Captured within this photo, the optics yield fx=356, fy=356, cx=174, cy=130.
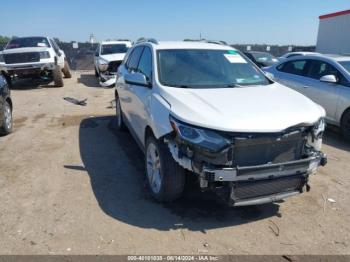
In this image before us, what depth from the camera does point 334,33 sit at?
81.5ft

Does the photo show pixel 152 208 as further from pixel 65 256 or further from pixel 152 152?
pixel 65 256

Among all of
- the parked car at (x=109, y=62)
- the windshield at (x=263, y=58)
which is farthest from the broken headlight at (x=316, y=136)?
the windshield at (x=263, y=58)

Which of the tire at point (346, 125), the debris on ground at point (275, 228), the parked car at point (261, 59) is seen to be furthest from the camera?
the parked car at point (261, 59)

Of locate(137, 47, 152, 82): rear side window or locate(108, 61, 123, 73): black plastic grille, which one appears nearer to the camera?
locate(137, 47, 152, 82): rear side window

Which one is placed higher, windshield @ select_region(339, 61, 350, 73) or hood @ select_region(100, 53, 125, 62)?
windshield @ select_region(339, 61, 350, 73)

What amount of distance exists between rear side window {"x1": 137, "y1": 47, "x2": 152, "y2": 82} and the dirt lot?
1390 millimetres

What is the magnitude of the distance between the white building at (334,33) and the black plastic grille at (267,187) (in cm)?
2220

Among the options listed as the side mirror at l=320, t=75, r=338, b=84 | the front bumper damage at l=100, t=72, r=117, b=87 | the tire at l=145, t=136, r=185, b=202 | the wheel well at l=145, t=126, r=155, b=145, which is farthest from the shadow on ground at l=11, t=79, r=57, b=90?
the tire at l=145, t=136, r=185, b=202

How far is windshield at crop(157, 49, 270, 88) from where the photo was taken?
4570 millimetres

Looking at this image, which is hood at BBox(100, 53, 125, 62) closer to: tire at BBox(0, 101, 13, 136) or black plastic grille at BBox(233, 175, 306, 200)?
tire at BBox(0, 101, 13, 136)

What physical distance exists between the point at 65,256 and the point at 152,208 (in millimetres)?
1158

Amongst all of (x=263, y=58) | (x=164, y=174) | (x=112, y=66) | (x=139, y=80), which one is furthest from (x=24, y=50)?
(x=164, y=174)

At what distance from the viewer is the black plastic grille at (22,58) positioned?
12828 millimetres

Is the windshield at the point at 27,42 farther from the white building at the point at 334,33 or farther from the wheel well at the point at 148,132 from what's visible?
the white building at the point at 334,33
